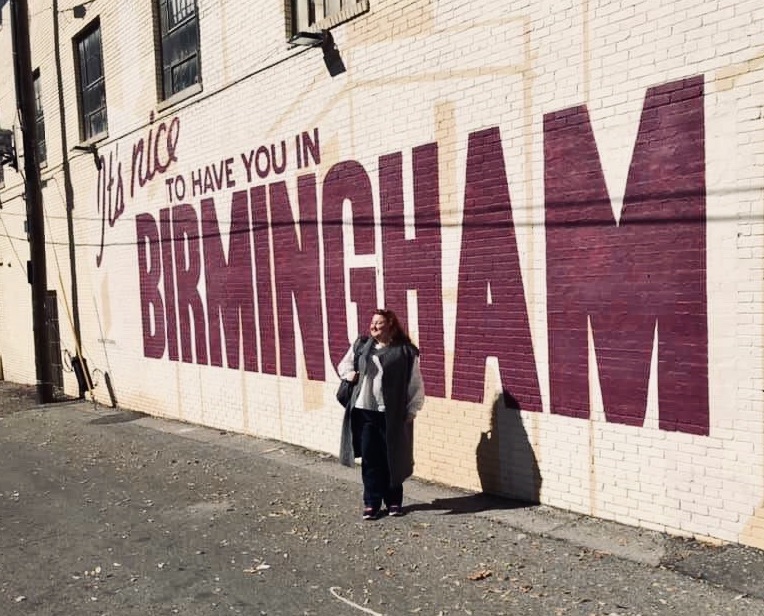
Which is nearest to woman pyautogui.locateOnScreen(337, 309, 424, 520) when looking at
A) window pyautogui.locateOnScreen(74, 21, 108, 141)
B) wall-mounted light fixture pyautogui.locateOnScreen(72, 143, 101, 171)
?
wall-mounted light fixture pyautogui.locateOnScreen(72, 143, 101, 171)

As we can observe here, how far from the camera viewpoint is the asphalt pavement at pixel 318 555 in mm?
4438

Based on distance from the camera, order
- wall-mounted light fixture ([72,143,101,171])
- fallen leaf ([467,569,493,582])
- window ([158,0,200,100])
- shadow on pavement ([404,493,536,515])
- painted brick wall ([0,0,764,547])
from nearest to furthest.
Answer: fallen leaf ([467,569,493,582])
painted brick wall ([0,0,764,547])
shadow on pavement ([404,493,536,515])
window ([158,0,200,100])
wall-mounted light fixture ([72,143,101,171])

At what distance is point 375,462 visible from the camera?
6031 mm

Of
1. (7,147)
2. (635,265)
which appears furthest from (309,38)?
(7,147)

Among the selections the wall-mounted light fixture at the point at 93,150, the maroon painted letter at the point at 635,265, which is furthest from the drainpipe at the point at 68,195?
the maroon painted letter at the point at 635,265

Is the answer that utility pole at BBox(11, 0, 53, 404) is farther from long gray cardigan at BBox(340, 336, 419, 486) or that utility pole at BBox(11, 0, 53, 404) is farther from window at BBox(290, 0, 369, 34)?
long gray cardigan at BBox(340, 336, 419, 486)

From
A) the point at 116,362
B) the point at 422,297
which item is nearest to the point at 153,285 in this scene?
the point at 116,362

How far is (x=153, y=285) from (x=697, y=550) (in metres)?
9.12

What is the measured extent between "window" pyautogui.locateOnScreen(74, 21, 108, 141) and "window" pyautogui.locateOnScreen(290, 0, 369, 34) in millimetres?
5765

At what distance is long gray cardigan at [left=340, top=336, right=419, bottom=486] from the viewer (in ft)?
19.5

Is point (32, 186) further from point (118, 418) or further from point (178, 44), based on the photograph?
point (118, 418)

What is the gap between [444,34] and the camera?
666 centimetres

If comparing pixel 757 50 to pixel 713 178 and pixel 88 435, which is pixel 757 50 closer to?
pixel 713 178

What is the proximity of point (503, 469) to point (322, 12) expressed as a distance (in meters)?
5.39
